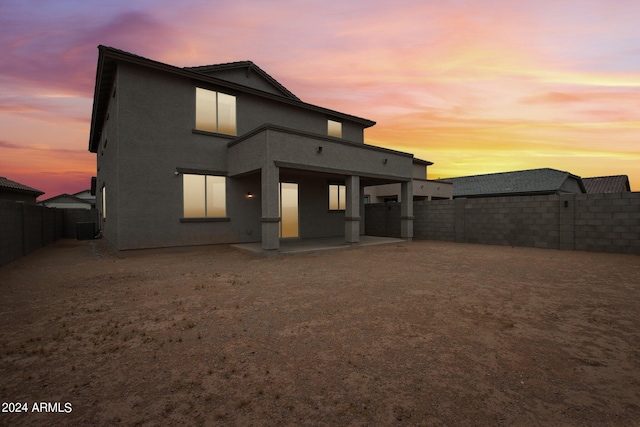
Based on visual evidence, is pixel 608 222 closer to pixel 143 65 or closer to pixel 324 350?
pixel 324 350

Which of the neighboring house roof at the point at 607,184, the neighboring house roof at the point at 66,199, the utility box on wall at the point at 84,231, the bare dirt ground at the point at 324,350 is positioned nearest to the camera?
the bare dirt ground at the point at 324,350

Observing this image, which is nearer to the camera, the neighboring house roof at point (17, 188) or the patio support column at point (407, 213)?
the patio support column at point (407, 213)

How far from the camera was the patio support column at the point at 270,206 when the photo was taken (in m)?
11.1

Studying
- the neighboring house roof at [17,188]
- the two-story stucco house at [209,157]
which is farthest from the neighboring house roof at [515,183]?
the neighboring house roof at [17,188]

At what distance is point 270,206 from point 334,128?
29.6 ft

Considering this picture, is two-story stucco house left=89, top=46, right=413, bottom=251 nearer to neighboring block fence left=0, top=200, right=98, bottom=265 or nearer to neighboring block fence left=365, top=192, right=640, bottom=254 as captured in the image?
neighboring block fence left=0, top=200, right=98, bottom=265

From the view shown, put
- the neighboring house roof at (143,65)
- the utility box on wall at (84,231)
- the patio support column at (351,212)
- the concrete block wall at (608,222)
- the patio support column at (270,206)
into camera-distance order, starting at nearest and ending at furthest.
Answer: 1. the neighboring house roof at (143,65)
2. the patio support column at (270,206)
3. the concrete block wall at (608,222)
4. the patio support column at (351,212)
5. the utility box on wall at (84,231)

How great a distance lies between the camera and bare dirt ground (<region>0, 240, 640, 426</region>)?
106 inches

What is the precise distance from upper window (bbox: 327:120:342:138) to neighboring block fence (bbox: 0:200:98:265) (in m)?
14.6

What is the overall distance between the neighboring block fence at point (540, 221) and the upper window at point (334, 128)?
20.3 ft

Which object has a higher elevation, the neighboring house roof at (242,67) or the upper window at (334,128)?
the neighboring house roof at (242,67)

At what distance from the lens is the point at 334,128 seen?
18.2 meters

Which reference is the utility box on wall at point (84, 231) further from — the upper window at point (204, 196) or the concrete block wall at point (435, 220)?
the concrete block wall at point (435, 220)

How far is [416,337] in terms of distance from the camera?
4.20 metres
